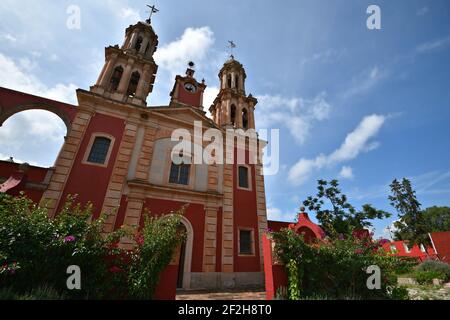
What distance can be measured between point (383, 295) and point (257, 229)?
274 inches

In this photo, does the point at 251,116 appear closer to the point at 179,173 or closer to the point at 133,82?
the point at 179,173

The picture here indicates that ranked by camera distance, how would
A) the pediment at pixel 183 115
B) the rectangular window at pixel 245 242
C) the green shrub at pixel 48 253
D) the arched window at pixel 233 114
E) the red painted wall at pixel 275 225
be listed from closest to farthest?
the green shrub at pixel 48 253, the rectangular window at pixel 245 242, the pediment at pixel 183 115, the red painted wall at pixel 275 225, the arched window at pixel 233 114

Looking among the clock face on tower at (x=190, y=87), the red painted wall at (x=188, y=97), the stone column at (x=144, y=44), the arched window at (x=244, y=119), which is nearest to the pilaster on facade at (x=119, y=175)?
the red painted wall at (x=188, y=97)

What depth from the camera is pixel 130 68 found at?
15086 millimetres

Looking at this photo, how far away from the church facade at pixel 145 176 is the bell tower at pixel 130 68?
0.25ft

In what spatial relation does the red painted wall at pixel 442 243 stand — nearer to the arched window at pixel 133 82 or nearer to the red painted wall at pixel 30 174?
the arched window at pixel 133 82

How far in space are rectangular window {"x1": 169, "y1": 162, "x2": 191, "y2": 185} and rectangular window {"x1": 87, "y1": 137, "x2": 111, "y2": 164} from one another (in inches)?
152

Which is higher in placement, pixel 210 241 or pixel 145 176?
pixel 145 176

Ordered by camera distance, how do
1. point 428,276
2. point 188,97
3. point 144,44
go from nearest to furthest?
point 428,276, point 188,97, point 144,44

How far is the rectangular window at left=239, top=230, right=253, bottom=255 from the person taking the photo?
12.1 meters

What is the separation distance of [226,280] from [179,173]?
6690 millimetres

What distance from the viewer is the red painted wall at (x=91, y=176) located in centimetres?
986

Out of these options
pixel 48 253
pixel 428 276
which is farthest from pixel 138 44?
pixel 428 276
